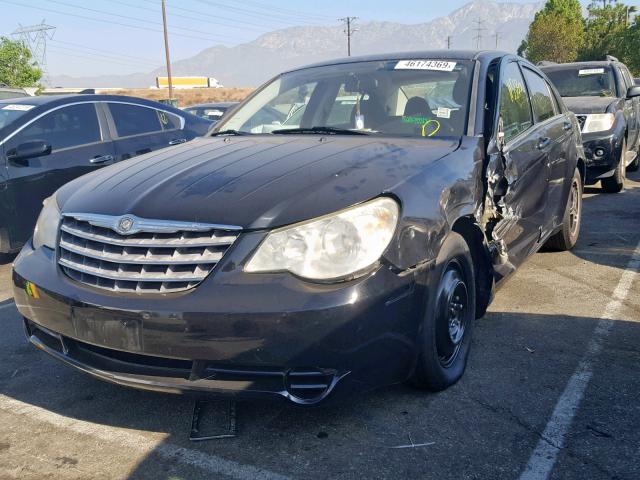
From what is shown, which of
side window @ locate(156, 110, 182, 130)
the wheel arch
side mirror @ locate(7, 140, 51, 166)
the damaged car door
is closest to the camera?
the wheel arch

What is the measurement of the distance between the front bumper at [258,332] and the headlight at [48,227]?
1.70ft

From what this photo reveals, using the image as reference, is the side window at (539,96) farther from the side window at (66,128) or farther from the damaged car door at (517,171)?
the side window at (66,128)

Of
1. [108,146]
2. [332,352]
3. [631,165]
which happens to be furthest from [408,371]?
[631,165]

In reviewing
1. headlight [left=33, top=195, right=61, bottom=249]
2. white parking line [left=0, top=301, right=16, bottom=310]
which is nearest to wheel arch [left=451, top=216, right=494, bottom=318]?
headlight [left=33, top=195, right=61, bottom=249]

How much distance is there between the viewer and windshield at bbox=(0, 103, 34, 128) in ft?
19.8

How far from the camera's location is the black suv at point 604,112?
329 inches

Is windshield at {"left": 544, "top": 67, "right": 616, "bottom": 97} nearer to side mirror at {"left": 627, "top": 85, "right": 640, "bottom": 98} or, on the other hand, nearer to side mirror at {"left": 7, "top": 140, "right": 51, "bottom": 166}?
side mirror at {"left": 627, "top": 85, "right": 640, "bottom": 98}

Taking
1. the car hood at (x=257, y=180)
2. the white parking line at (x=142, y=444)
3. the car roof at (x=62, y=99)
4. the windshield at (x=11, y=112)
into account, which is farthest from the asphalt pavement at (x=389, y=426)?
the car roof at (x=62, y=99)

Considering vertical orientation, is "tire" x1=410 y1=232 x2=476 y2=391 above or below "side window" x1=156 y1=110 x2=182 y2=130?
below

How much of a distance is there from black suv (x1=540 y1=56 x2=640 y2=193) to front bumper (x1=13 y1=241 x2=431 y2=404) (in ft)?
21.9

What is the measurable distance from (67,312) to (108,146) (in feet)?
13.5

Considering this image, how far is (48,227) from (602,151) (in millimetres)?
7256

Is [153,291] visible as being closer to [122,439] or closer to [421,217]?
[122,439]

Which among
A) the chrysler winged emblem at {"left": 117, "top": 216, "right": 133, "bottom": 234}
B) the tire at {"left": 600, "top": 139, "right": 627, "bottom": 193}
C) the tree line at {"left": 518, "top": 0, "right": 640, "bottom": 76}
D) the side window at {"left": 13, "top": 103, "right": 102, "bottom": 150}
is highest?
the tree line at {"left": 518, "top": 0, "right": 640, "bottom": 76}
